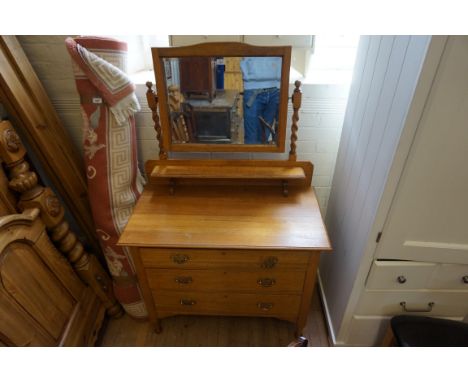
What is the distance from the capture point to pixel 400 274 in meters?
0.99

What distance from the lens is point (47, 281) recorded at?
1.11m

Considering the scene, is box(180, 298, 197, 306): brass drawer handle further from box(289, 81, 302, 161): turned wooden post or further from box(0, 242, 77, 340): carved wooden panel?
box(289, 81, 302, 161): turned wooden post

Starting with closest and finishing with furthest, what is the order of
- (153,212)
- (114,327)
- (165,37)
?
(153,212)
(165,37)
(114,327)

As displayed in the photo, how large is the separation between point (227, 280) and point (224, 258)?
0.14 metres

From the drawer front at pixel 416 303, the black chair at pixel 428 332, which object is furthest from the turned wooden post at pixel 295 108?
the black chair at pixel 428 332

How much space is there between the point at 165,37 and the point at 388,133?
1.09 m

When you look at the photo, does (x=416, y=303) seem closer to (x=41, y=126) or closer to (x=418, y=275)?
(x=418, y=275)

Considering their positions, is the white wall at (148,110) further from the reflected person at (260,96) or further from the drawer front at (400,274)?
the drawer front at (400,274)

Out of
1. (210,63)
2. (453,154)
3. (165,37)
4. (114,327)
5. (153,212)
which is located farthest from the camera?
(114,327)

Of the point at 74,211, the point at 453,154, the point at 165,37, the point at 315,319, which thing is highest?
the point at 165,37

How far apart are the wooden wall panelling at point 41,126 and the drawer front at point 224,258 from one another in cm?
54

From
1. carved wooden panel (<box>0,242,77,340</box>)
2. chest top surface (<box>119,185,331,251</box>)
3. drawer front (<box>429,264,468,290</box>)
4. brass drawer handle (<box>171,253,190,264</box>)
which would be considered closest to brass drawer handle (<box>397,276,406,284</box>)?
drawer front (<box>429,264,468,290</box>)

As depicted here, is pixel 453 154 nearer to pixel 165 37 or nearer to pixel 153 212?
pixel 153 212

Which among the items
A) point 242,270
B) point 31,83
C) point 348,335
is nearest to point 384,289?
point 348,335
